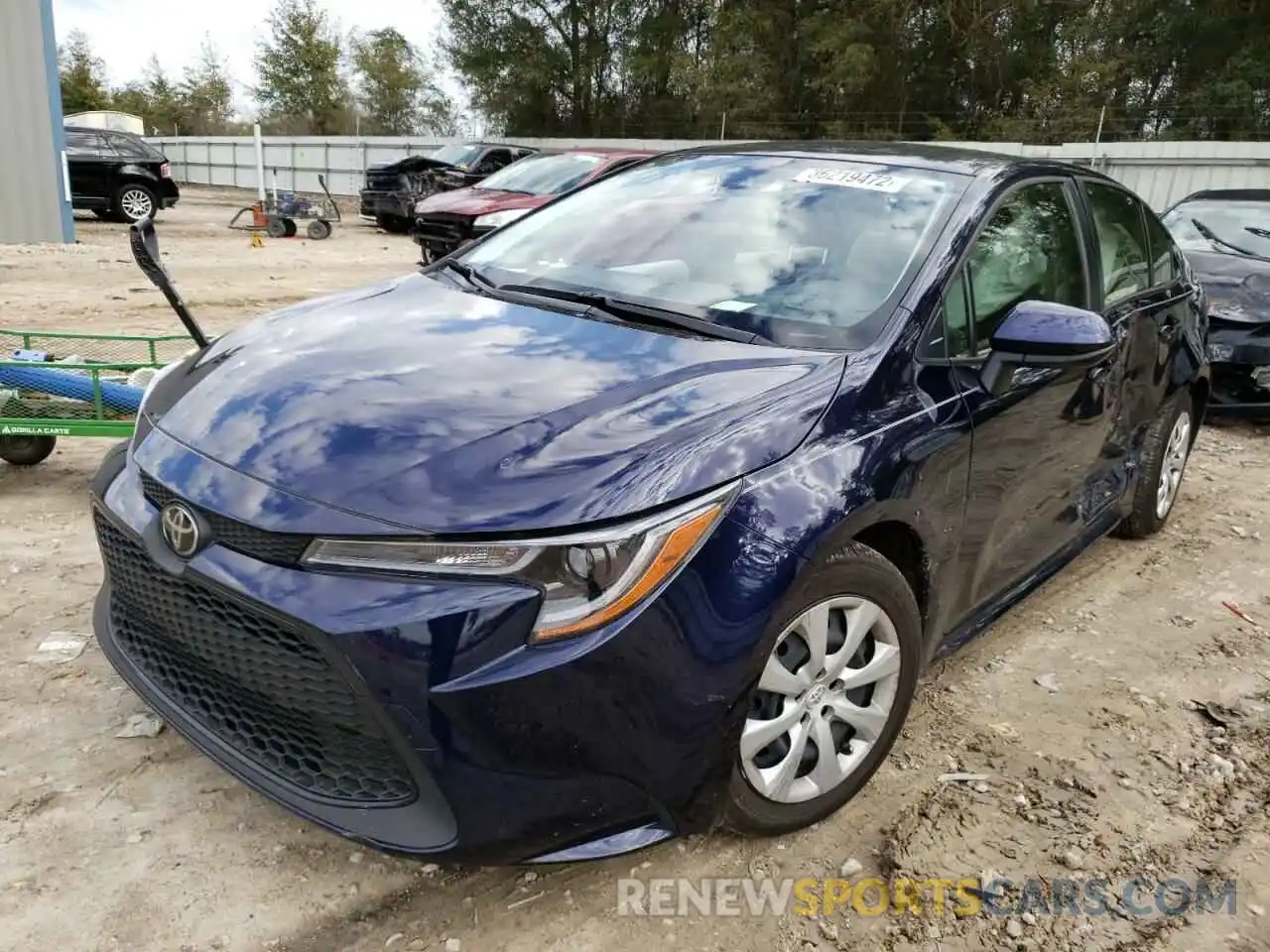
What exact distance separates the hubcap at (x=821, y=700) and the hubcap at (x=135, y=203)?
17.4 metres

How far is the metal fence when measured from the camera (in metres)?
15.5

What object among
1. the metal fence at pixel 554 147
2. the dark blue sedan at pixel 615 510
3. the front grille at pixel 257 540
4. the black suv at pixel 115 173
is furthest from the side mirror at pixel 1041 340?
the black suv at pixel 115 173

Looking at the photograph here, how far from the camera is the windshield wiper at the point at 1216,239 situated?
23.6 ft

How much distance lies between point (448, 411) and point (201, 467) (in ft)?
1.73

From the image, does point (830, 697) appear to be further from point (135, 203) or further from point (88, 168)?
point (135, 203)

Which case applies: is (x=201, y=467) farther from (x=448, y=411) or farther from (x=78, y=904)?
(x=78, y=904)

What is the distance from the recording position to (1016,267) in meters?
3.02

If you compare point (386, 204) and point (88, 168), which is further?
point (386, 204)

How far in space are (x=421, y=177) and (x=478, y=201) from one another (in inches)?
258

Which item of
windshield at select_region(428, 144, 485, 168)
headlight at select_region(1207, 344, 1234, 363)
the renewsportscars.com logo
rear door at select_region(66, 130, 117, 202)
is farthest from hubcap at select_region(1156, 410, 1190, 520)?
rear door at select_region(66, 130, 117, 202)

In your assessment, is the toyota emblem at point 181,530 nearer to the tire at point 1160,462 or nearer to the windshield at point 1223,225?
the tire at point 1160,462

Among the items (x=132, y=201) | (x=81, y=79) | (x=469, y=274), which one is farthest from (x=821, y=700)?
(x=81, y=79)

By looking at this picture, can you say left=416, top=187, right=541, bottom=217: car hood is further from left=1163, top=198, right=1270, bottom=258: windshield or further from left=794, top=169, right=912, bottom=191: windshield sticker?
left=794, top=169, right=912, bottom=191: windshield sticker

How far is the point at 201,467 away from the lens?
2.09 m
